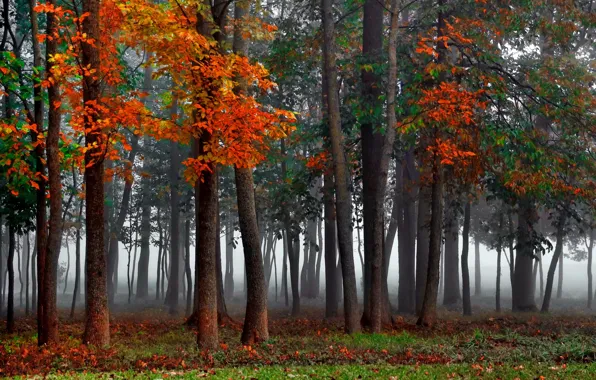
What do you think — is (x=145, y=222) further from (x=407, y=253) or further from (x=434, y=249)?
(x=434, y=249)

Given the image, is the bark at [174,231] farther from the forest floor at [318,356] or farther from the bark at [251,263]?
the bark at [251,263]

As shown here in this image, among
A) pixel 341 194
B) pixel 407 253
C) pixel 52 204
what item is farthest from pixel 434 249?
pixel 52 204

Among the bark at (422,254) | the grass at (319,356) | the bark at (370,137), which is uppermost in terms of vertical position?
the bark at (370,137)

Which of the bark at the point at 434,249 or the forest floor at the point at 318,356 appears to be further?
the bark at the point at 434,249

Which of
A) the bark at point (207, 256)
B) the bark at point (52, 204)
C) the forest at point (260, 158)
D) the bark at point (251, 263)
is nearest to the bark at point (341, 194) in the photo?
the forest at point (260, 158)

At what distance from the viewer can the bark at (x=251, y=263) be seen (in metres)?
15.2

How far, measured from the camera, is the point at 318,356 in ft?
42.5

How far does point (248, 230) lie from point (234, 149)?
2.73 metres

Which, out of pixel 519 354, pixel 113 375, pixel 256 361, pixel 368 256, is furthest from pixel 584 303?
pixel 113 375

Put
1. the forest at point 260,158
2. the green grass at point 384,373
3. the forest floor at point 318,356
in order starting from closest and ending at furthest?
the green grass at point 384,373 → the forest floor at point 318,356 → the forest at point 260,158

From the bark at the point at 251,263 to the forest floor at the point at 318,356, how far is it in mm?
474

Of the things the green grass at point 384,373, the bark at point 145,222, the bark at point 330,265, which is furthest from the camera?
the bark at point 145,222

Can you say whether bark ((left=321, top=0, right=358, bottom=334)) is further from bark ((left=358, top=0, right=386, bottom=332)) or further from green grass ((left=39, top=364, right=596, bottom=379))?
green grass ((left=39, top=364, right=596, bottom=379))

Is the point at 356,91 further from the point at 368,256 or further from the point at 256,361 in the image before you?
the point at 256,361
